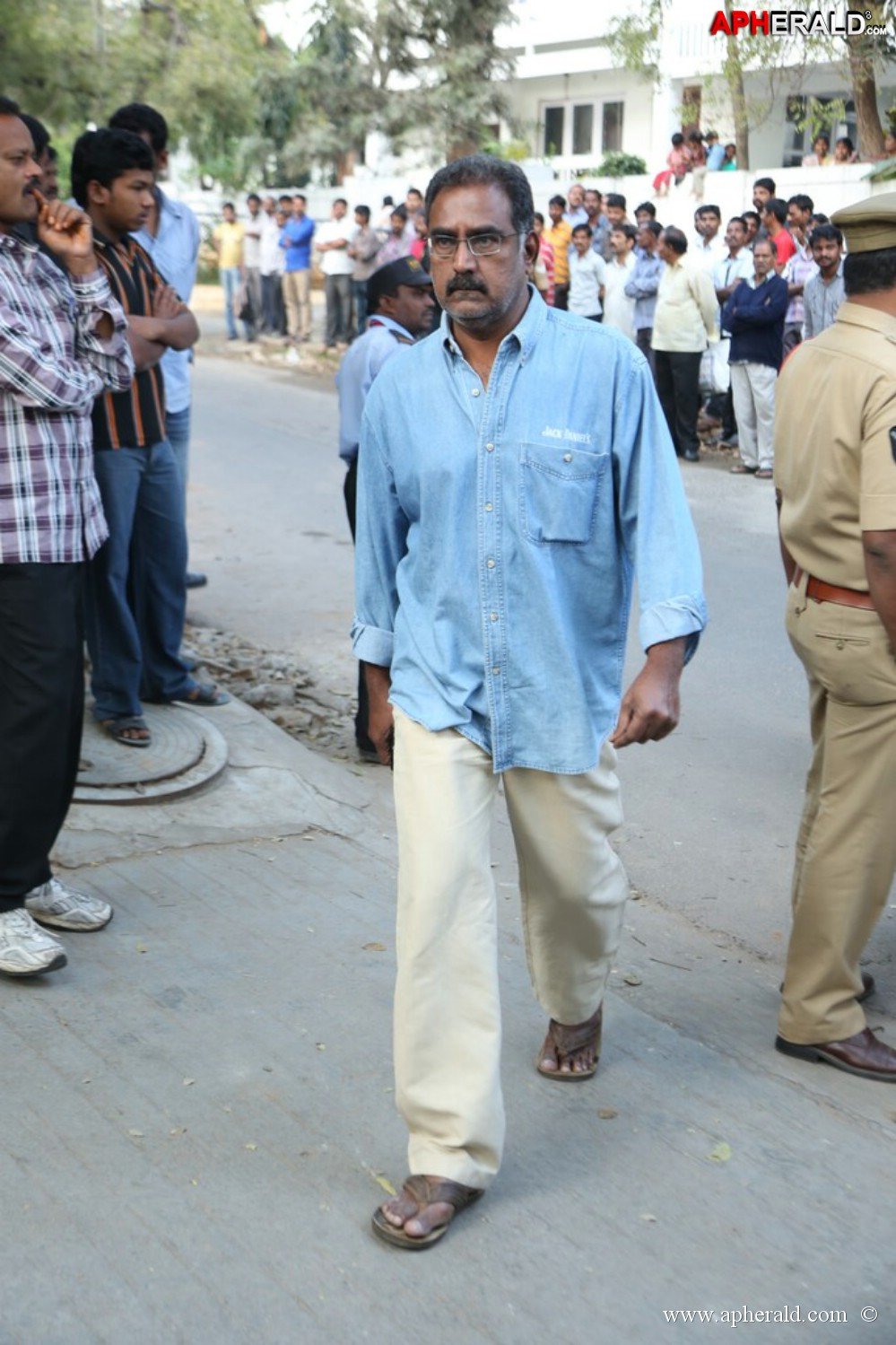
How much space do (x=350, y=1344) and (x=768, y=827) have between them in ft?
11.0

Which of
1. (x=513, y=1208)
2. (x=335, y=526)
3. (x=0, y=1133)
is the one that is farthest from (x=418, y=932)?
(x=335, y=526)

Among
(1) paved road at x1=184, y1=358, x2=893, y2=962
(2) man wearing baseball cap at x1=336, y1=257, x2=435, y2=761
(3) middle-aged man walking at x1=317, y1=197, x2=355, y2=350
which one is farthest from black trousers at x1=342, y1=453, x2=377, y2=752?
(3) middle-aged man walking at x1=317, y1=197, x2=355, y2=350

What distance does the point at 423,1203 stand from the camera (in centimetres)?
316

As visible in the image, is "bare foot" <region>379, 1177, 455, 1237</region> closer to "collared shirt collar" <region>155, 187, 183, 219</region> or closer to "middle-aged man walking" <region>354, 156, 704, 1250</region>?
"middle-aged man walking" <region>354, 156, 704, 1250</region>

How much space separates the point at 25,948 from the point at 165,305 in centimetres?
273

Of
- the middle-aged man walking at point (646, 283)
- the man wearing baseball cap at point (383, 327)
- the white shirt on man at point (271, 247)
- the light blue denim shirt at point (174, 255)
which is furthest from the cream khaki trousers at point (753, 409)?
the white shirt on man at point (271, 247)

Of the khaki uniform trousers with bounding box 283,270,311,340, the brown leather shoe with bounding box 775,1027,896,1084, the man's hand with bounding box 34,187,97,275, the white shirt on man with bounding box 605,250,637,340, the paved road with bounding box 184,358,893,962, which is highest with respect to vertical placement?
the man's hand with bounding box 34,187,97,275

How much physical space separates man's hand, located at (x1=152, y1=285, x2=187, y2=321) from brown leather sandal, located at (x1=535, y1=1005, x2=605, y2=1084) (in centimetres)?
329

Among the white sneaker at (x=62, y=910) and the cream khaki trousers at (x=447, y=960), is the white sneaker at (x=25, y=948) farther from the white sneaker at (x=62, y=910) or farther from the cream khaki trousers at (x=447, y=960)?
the cream khaki trousers at (x=447, y=960)

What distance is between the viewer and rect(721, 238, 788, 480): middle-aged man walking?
1333 centimetres

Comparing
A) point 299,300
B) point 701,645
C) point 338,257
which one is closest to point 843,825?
point 701,645

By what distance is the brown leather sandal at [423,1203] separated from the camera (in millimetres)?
Answer: 3127

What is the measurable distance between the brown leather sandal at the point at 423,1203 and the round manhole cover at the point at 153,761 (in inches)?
104

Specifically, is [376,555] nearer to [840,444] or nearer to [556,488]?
[556,488]
